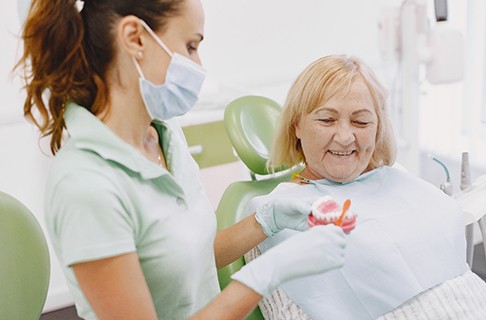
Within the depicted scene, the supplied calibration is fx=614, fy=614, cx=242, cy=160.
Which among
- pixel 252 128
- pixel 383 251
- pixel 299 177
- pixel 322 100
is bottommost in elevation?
pixel 383 251

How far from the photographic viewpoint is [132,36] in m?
1.00

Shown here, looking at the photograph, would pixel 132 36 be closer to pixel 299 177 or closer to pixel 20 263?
pixel 20 263

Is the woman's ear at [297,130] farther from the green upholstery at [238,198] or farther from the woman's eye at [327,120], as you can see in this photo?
the green upholstery at [238,198]

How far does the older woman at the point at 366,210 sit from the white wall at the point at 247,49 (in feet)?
4.28

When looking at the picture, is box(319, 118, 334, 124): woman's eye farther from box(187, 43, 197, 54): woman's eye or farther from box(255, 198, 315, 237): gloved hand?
box(187, 43, 197, 54): woman's eye

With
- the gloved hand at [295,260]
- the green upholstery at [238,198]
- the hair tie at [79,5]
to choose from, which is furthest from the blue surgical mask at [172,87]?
the green upholstery at [238,198]

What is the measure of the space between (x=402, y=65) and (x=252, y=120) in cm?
134

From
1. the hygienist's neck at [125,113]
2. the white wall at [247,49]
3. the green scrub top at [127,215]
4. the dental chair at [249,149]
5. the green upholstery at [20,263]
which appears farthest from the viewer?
the white wall at [247,49]

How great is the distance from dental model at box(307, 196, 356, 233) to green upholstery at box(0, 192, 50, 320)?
0.59 metres

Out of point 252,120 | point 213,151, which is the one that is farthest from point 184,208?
point 213,151

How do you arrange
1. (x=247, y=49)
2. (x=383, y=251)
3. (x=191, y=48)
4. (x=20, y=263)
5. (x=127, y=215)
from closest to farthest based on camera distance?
1. (x=127, y=215)
2. (x=191, y=48)
3. (x=20, y=263)
4. (x=383, y=251)
5. (x=247, y=49)

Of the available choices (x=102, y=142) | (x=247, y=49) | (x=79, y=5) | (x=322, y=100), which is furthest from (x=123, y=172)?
(x=247, y=49)

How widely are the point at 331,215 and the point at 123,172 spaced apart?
15.1 inches

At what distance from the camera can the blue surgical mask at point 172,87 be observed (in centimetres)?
103
